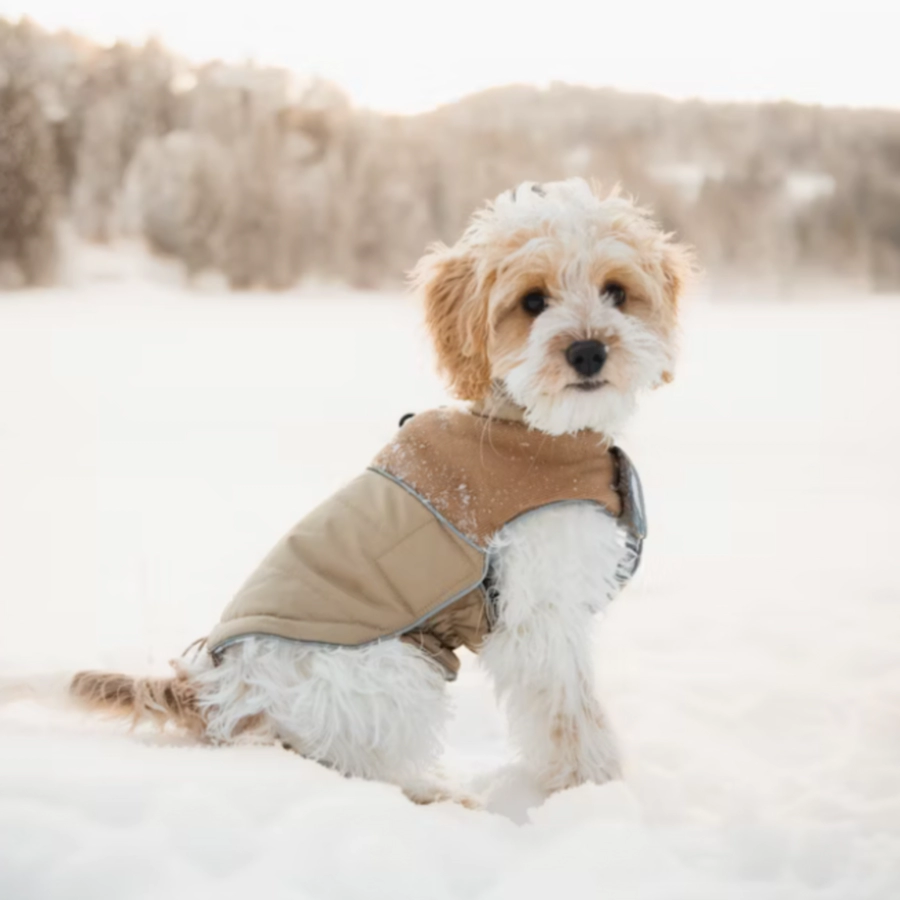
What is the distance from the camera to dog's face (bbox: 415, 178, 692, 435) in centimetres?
191

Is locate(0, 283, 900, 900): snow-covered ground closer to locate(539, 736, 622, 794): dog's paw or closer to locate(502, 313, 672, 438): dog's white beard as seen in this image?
locate(539, 736, 622, 794): dog's paw

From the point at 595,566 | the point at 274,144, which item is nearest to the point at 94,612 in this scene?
the point at 595,566

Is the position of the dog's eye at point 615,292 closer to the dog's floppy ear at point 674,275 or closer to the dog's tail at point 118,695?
the dog's floppy ear at point 674,275

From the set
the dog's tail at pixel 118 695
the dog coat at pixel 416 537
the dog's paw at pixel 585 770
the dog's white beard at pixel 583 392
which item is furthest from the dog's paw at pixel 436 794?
the dog's white beard at pixel 583 392

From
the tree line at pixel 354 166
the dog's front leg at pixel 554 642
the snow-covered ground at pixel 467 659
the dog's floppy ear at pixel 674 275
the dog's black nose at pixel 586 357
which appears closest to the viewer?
the snow-covered ground at pixel 467 659

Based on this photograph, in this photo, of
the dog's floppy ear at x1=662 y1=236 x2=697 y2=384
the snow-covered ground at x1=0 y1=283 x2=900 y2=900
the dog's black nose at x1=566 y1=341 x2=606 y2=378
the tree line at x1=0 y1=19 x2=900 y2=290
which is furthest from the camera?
the tree line at x1=0 y1=19 x2=900 y2=290

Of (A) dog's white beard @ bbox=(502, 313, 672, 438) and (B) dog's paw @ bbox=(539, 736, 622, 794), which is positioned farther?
(B) dog's paw @ bbox=(539, 736, 622, 794)

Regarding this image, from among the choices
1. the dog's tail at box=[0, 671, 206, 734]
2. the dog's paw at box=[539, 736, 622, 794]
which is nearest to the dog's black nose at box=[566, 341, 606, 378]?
the dog's paw at box=[539, 736, 622, 794]

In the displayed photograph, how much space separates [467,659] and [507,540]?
3.81ft

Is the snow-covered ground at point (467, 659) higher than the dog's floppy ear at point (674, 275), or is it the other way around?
the dog's floppy ear at point (674, 275)

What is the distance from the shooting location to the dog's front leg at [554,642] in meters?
1.98

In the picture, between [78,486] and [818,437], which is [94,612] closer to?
[78,486]

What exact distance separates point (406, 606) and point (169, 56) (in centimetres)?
449

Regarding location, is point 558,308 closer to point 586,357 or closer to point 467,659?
point 586,357
